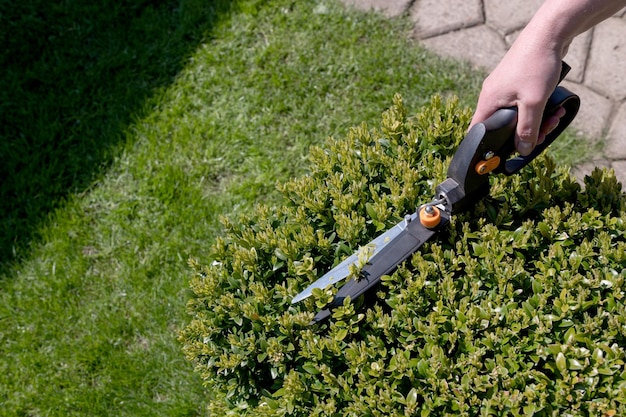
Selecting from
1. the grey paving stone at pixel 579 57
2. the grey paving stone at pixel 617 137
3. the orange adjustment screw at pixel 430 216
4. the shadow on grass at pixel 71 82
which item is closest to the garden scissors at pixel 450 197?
the orange adjustment screw at pixel 430 216

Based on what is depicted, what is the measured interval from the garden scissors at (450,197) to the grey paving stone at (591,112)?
5.94 ft

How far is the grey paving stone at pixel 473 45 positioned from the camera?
416cm

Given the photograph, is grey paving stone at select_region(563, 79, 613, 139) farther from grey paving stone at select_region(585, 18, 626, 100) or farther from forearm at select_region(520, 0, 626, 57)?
forearm at select_region(520, 0, 626, 57)

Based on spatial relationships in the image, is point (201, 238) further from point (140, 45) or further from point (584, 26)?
point (584, 26)

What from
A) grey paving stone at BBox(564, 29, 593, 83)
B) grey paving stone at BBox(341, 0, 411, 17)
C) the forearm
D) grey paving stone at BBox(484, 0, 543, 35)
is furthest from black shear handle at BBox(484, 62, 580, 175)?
grey paving stone at BBox(341, 0, 411, 17)

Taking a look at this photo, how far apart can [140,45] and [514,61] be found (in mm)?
3241

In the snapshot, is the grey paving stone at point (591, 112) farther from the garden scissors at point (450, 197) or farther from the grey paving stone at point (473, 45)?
the garden scissors at point (450, 197)

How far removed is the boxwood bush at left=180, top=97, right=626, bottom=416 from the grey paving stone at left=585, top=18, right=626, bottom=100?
189 centimetres

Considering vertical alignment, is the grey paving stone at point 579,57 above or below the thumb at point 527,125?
below

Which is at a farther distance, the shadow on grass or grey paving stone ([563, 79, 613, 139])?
the shadow on grass

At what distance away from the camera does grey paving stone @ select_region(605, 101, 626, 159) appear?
12.1 feet

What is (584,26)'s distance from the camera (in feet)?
6.52

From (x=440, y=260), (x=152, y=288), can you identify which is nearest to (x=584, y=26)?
(x=440, y=260)

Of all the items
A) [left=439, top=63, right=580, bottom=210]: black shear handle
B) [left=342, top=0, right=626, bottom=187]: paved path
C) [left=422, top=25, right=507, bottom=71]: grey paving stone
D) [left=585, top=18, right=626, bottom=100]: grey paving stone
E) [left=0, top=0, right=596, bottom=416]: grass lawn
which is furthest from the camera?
[left=422, top=25, right=507, bottom=71]: grey paving stone
